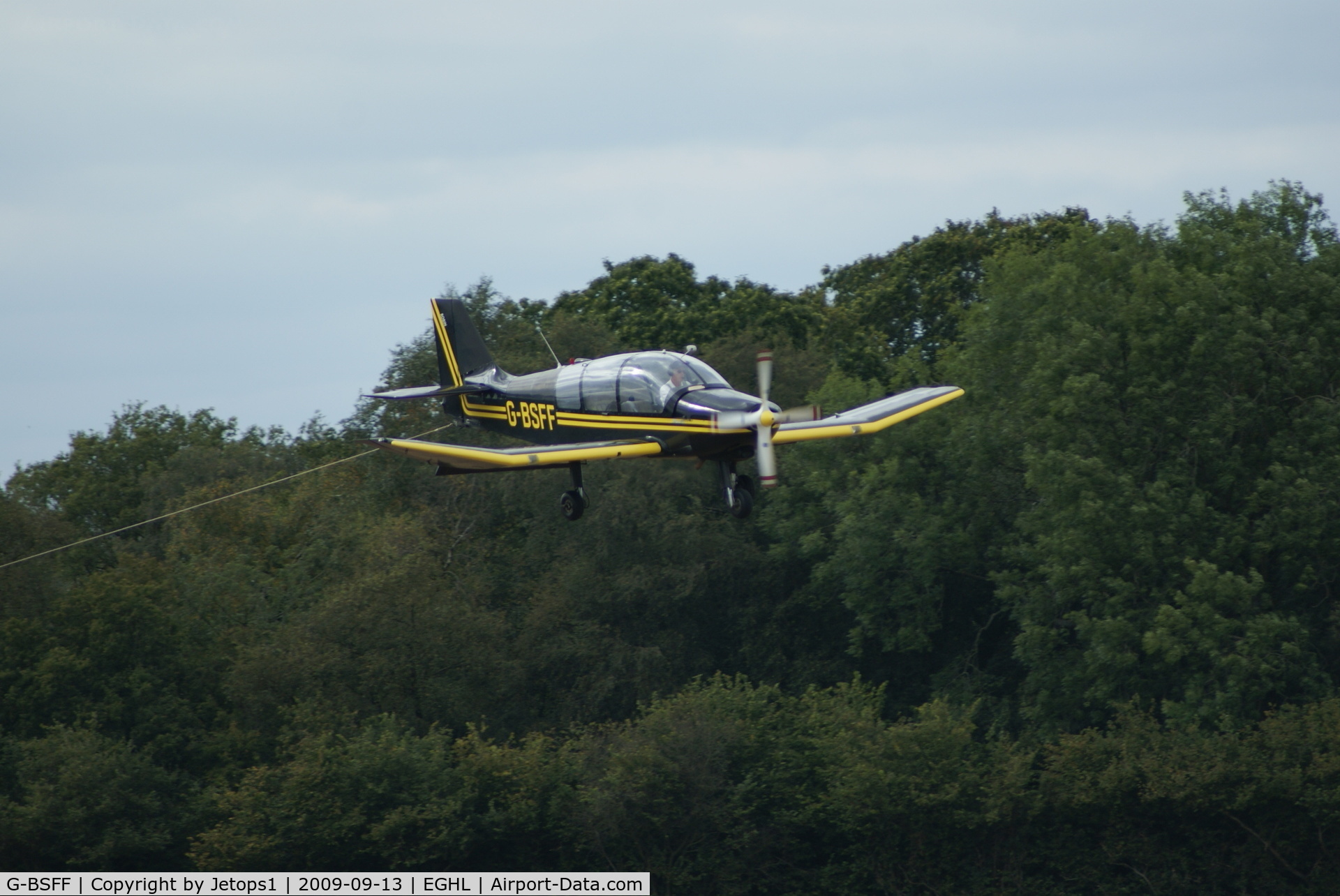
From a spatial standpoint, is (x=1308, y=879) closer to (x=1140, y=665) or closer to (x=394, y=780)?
(x=1140, y=665)

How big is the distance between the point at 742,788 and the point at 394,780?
9.61 m

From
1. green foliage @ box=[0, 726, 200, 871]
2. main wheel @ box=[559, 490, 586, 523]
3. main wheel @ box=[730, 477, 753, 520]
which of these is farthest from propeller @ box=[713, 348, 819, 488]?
green foliage @ box=[0, 726, 200, 871]

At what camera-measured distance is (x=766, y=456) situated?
20391 mm

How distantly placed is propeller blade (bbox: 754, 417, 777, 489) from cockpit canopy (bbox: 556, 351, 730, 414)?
1690mm

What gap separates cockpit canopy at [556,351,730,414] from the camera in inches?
874

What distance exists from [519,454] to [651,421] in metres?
2.05

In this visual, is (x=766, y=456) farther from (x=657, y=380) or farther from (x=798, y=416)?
(x=657, y=380)

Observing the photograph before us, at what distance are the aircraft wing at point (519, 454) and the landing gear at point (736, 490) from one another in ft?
3.57

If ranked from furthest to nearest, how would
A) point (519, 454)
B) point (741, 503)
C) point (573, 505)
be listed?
point (573, 505) < point (519, 454) < point (741, 503)

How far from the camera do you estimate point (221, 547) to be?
5656cm

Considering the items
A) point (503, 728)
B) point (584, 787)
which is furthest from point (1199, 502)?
point (503, 728)

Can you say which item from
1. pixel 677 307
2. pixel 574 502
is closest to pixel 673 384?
pixel 574 502

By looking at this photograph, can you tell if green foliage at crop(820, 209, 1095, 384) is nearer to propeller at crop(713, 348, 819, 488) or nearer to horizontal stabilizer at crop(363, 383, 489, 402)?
horizontal stabilizer at crop(363, 383, 489, 402)

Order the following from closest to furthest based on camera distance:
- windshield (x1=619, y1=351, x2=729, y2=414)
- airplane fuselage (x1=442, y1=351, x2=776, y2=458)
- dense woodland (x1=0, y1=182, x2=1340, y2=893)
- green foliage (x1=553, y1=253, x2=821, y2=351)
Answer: airplane fuselage (x1=442, y1=351, x2=776, y2=458) → windshield (x1=619, y1=351, x2=729, y2=414) → dense woodland (x1=0, y1=182, x2=1340, y2=893) → green foliage (x1=553, y1=253, x2=821, y2=351)
